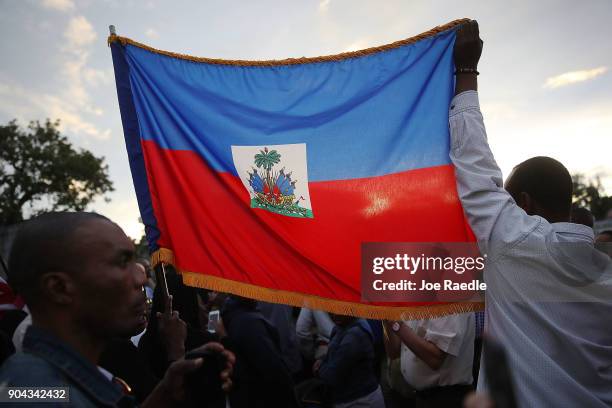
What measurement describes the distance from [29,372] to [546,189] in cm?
232

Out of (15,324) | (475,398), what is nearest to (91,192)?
(15,324)

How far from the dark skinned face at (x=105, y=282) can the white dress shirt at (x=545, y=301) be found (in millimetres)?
1567

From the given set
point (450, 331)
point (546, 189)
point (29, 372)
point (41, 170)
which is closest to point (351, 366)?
point (450, 331)

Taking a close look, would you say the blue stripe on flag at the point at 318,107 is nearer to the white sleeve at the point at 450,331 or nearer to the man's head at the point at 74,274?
the white sleeve at the point at 450,331

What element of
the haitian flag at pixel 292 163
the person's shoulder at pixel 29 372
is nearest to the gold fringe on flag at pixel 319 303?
the haitian flag at pixel 292 163

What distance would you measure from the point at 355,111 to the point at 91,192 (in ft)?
122

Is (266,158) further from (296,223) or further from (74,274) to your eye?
(74,274)

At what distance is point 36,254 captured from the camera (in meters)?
1.51

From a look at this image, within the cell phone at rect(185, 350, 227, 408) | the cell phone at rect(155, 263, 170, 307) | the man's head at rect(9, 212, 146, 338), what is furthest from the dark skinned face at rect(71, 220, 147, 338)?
the cell phone at rect(155, 263, 170, 307)

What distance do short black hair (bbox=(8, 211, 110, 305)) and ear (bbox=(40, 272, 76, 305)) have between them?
0.02 meters

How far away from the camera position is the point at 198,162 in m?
3.07

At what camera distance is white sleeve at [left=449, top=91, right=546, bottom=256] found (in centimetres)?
209

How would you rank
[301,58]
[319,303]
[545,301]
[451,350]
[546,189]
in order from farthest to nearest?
1. [451,350]
2. [301,58]
3. [319,303]
4. [546,189]
5. [545,301]

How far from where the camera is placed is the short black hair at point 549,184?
7.53 feet
